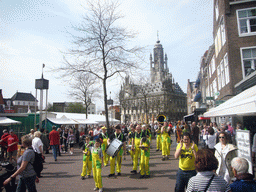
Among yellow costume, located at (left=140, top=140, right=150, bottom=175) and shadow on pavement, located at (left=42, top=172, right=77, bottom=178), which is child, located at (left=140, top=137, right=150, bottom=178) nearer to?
yellow costume, located at (left=140, top=140, right=150, bottom=175)

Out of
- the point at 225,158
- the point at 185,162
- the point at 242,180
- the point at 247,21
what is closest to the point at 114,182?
the point at 185,162

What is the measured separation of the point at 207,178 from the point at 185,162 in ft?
5.55

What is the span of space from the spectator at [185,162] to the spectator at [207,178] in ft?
4.96

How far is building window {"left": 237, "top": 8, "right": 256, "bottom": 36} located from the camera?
15.9 metres

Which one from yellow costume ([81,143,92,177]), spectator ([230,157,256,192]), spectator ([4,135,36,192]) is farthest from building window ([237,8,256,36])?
spectator ([4,135,36,192])

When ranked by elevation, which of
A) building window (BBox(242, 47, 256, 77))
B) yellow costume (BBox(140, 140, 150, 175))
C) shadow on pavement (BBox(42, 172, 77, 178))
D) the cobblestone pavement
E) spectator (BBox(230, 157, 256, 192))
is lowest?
shadow on pavement (BBox(42, 172, 77, 178))

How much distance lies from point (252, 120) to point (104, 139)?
11.5 m

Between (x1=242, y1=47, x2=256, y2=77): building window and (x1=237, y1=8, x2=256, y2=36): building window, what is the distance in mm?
1346

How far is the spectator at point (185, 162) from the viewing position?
4141mm

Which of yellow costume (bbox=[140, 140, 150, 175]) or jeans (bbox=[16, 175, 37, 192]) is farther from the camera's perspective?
yellow costume (bbox=[140, 140, 150, 175])

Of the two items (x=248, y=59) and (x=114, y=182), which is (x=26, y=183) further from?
(x=248, y=59)

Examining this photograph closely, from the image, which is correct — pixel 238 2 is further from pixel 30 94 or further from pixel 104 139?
pixel 30 94

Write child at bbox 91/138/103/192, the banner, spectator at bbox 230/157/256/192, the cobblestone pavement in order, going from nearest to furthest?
spectator at bbox 230/157/256/192 < the banner < child at bbox 91/138/103/192 < the cobblestone pavement

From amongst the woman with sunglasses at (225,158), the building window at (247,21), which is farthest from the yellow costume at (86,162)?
the building window at (247,21)
